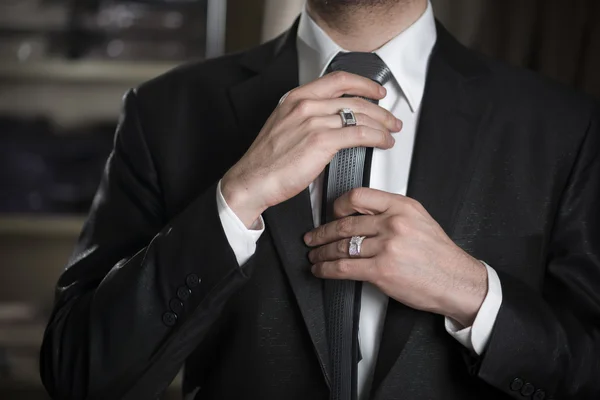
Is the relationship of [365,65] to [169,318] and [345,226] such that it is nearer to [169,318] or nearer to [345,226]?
[345,226]

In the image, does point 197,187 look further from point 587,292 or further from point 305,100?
point 587,292

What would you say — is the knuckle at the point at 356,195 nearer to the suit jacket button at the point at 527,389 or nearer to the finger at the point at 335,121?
the finger at the point at 335,121

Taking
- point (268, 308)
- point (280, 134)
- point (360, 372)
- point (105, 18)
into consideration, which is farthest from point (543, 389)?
point (105, 18)

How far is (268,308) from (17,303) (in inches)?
73.3

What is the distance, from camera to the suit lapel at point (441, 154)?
1.21 m

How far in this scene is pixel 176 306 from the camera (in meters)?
1.18

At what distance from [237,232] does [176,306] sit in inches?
5.3

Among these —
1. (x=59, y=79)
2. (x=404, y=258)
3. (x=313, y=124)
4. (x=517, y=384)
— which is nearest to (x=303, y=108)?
(x=313, y=124)

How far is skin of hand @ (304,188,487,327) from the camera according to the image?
1.13 m

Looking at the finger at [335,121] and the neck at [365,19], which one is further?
the neck at [365,19]

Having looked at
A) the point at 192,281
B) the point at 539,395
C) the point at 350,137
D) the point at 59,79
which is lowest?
the point at 59,79

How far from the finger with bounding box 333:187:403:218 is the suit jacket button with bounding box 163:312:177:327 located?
0.28 meters

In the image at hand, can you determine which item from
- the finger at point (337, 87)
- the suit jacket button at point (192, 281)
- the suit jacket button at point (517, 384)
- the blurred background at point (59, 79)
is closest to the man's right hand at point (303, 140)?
the finger at point (337, 87)

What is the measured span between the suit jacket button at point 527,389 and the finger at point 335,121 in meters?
0.41
